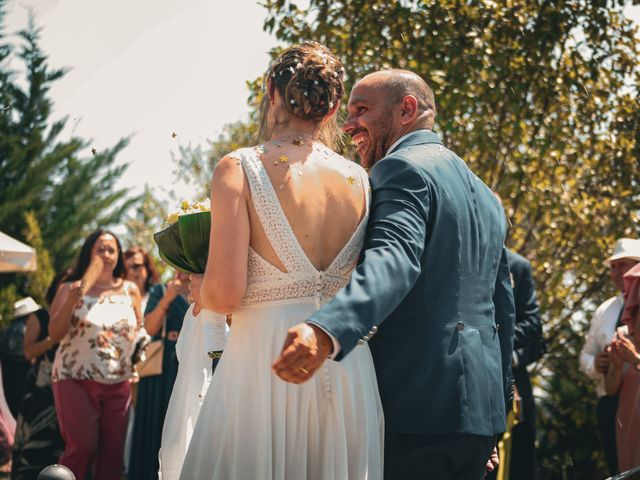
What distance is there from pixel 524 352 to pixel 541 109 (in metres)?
2.75

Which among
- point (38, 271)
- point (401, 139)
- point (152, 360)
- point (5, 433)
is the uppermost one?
point (401, 139)

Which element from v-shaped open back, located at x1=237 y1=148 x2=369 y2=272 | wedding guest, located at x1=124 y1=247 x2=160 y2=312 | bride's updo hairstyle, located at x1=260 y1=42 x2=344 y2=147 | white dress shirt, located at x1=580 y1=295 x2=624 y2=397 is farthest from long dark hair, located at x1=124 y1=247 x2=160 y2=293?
v-shaped open back, located at x1=237 y1=148 x2=369 y2=272

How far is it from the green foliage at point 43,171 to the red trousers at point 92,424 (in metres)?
17.2

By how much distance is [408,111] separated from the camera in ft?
12.4

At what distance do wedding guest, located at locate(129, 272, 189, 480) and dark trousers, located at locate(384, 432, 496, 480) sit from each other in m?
4.90

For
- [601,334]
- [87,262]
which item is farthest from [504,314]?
[87,262]

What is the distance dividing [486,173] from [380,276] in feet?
20.5

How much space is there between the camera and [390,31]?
8.65m

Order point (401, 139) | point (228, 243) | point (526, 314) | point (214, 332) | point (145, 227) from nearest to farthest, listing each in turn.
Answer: point (228, 243), point (401, 139), point (214, 332), point (526, 314), point (145, 227)

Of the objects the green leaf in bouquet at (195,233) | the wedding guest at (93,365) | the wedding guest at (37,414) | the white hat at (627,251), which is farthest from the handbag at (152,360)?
the green leaf in bouquet at (195,233)

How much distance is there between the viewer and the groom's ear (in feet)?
12.4

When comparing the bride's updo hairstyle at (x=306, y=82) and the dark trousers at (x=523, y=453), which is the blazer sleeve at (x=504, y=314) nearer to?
the bride's updo hairstyle at (x=306, y=82)

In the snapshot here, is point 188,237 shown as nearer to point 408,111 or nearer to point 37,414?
point 408,111

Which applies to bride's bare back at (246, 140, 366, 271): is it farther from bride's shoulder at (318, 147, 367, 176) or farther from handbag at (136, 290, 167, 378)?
handbag at (136, 290, 167, 378)
